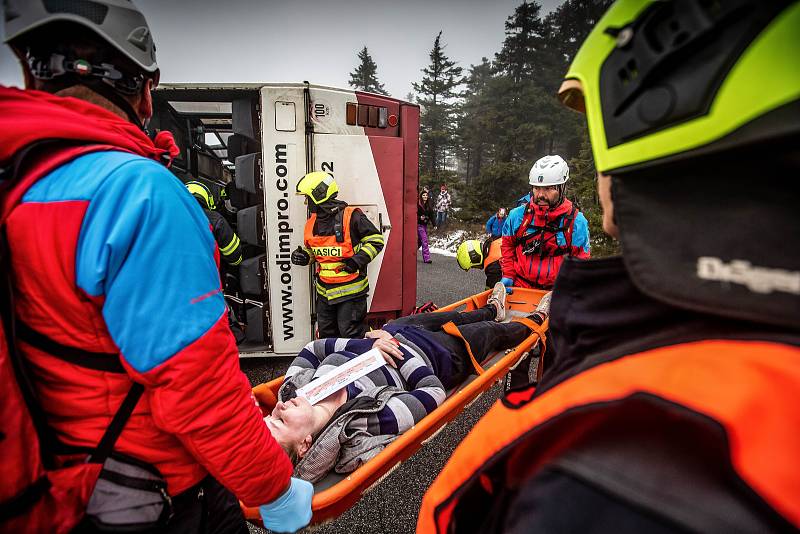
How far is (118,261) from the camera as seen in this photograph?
0.83 meters

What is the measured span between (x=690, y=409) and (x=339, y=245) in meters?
3.39

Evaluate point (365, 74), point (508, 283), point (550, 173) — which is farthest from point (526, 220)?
point (365, 74)

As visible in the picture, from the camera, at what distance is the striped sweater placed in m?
2.04

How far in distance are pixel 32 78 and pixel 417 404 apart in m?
2.13

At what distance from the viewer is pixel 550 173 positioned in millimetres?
3389

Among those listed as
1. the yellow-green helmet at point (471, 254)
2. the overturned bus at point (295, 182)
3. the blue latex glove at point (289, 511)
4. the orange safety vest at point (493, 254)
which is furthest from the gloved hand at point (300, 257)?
the blue latex glove at point (289, 511)

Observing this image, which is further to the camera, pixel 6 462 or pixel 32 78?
pixel 32 78

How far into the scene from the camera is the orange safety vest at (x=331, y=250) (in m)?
3.62

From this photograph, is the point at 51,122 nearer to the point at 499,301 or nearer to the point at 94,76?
the point at 94,76

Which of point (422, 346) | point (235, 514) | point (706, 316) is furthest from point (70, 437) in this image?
point (422, 346)

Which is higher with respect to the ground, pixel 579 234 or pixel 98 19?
pixel 98 19

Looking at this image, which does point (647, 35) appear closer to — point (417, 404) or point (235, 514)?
point (235, 514)

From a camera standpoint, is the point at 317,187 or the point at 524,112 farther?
the point at 524,112

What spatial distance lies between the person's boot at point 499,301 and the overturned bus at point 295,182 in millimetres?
986
